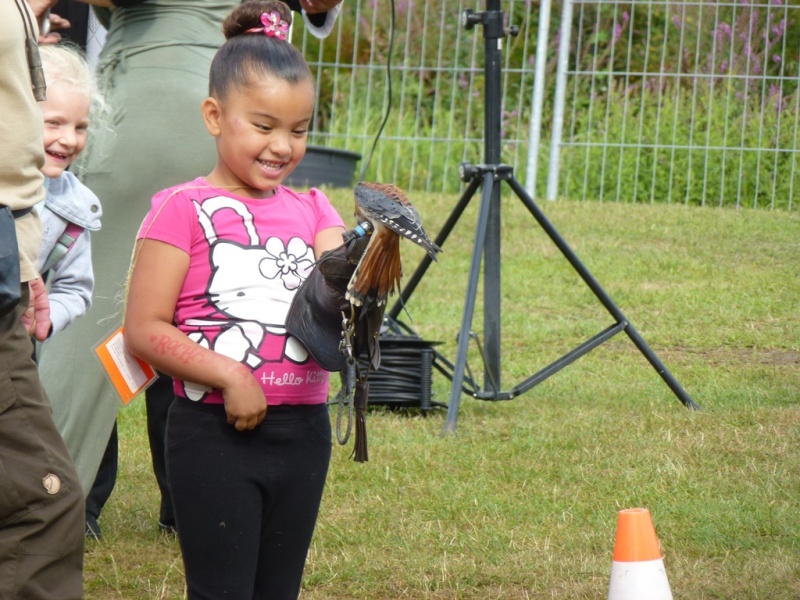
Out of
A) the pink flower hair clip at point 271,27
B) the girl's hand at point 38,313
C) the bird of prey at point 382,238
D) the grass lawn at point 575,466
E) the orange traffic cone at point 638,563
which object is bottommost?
the grass lawn at point 575,466

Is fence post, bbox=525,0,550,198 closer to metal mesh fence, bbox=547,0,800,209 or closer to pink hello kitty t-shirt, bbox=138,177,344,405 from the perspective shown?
metal mesh fence, bbox=547,0,800,209

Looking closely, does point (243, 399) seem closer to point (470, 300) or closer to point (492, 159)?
point (470, 300)

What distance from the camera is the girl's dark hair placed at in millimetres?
2383

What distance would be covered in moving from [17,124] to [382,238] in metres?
0.69

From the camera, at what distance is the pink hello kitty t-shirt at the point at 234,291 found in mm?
2336

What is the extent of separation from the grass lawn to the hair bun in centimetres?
149

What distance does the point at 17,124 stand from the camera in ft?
7.34

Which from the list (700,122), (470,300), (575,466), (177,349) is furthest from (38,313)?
(700,122)

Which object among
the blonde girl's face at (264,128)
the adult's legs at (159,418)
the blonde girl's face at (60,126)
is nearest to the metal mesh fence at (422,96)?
the adult's legs at (159,418)

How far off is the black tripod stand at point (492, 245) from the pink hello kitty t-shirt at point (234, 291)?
2539 mm

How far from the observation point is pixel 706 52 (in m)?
10.3

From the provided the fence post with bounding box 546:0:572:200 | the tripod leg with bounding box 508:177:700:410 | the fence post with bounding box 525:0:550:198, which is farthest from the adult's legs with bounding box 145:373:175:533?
the fence post with bounding box 546:0:572:200

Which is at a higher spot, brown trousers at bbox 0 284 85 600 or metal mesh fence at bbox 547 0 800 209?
brown trousers at bbox 0 284 85 600

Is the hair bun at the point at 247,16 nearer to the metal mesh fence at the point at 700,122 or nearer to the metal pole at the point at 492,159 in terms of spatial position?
the metal pole at the point at 492,159
